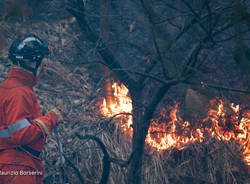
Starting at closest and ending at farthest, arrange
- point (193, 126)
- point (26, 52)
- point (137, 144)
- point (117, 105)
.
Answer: point (26, 52)
point (137, 144)
point (193, 126)
point (117, 105)

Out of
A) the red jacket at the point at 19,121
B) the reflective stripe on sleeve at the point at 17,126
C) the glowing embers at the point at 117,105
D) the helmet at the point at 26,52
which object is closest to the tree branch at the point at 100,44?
the helmet at the point at 26,52

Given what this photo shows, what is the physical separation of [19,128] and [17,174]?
50 centimetres

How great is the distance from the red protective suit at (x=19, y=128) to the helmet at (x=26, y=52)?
0.34ft

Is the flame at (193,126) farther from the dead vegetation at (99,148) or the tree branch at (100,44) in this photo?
the tree branch at (100,44)

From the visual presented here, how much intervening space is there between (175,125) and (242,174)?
1418 mm

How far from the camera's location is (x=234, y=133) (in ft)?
13.7

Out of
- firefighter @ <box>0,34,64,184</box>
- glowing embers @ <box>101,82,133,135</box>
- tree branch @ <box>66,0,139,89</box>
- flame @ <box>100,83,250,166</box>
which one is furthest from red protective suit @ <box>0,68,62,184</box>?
glowing embers @ <box>101,82,133,135</box>

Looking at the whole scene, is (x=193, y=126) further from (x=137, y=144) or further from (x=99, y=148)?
(x=99, y=148)

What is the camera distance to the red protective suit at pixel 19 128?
224 centimetres

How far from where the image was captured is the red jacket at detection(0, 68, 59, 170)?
7.32 ft

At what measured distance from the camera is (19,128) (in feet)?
7.25

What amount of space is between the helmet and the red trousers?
1.07 metres

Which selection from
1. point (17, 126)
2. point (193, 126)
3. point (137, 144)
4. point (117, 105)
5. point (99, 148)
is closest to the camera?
point (17, 126)

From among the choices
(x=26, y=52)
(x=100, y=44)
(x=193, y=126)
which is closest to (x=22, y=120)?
(x=26, y=52)
